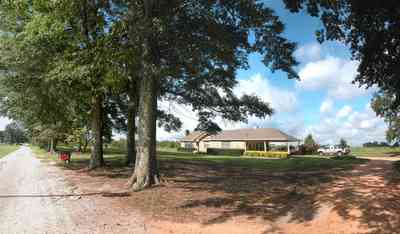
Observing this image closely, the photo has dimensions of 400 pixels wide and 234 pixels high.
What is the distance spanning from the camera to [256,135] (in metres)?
52.1

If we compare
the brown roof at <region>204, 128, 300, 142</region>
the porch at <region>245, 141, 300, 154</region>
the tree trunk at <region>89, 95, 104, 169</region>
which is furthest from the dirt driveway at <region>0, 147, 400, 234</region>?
the brown roof at <region>204, 128, 300, 142</region>

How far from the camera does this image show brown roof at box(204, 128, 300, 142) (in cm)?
4884

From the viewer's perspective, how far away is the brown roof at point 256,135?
4884 centimetres

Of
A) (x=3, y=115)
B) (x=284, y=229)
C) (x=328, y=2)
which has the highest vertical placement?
(x=328, y=2)

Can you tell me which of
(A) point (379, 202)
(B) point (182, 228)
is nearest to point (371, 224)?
(A) point (379, 202)

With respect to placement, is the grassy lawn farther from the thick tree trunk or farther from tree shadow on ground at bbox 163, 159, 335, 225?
the thick tree trunk

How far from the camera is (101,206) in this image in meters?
10.0

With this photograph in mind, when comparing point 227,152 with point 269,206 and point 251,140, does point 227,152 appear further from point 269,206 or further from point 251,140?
point 269,206

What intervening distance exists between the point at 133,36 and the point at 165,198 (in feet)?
18.7

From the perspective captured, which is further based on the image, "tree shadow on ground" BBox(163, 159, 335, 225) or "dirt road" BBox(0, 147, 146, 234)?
"tree shadow on ground" BBox(163, 159, 335, 225)

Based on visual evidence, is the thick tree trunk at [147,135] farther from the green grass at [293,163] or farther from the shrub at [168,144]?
the shrub at [168,144]

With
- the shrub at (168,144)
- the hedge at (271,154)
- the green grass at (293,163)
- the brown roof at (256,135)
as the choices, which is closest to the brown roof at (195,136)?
the brown roof at (256,135)

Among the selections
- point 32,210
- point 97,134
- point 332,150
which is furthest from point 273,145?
point 32,210

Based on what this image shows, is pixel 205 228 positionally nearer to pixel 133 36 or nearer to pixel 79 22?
pixel 133 36
